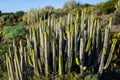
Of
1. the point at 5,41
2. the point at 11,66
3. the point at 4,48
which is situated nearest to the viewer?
the point at 11,66

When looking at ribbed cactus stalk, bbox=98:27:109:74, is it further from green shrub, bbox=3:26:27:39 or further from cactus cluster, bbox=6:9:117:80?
green shrub, bbox=3:26:27:39

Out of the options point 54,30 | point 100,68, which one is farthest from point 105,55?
point 54,30

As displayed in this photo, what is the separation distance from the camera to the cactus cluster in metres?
9.67

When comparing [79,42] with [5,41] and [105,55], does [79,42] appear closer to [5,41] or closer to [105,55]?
[105,55]

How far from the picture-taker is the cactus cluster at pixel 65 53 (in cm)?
967

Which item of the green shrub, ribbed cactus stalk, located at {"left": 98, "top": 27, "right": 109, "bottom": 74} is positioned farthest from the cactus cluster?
the green shrub

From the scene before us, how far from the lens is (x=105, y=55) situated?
1020cm

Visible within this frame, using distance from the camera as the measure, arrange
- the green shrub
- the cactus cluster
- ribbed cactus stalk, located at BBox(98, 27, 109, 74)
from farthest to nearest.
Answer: the green shrub
ribbed cactus stalk, located at BBox(98, 27, 109, 74)
the cactus cluster

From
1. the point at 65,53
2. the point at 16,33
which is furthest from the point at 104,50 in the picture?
the point at 16,33

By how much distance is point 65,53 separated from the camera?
10.3 meters

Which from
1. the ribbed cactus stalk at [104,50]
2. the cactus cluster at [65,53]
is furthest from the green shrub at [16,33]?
the ribbed cactus stalk at [104,50]

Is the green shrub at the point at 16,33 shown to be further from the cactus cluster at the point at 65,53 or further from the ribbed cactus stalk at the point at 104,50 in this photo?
the ribbed cactus stalk at the point at 104,50

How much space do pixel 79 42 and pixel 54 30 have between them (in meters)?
1.18

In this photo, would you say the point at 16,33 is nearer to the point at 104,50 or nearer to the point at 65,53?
the point at 65,53
